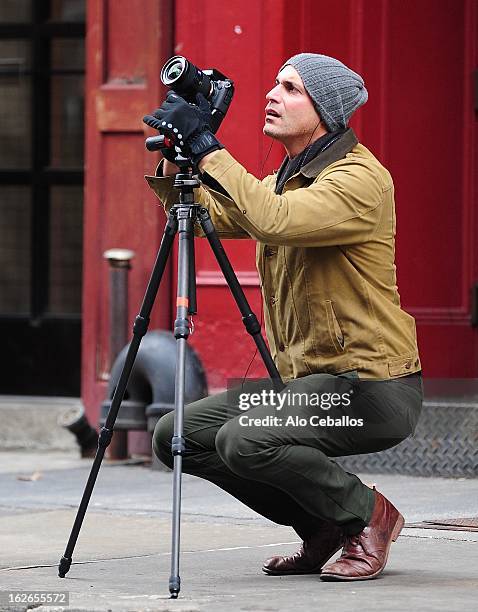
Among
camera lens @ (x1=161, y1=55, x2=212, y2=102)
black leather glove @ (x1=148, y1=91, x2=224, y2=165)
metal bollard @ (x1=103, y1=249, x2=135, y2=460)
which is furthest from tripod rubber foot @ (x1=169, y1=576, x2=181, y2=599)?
metal bollard @ (x1=103, y1=249, x2=135, y2=460)

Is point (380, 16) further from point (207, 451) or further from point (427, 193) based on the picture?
point (207, 451)

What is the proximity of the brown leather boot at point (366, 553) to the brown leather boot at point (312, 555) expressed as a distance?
0.12 metres

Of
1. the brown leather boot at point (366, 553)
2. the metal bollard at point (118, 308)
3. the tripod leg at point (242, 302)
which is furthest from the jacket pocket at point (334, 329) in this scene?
the metal bollard at point (118, 308)

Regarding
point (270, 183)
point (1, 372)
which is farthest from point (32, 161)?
point (270, 183)

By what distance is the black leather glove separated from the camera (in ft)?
15.7

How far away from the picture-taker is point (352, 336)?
5.01m

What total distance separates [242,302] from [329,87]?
0.78m

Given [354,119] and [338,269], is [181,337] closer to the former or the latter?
[338,269]

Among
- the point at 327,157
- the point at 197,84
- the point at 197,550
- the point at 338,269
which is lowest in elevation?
the point at 197,550

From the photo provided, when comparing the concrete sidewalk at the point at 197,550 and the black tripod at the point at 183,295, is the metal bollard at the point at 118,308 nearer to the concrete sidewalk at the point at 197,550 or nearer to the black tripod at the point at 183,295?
the concrete sidewalk at the point at 197,550

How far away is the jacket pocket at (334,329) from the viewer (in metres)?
5.02

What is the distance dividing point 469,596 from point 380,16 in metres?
4.92

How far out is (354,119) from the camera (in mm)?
8914

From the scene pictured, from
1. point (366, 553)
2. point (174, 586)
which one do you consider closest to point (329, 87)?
point (366, 553)
